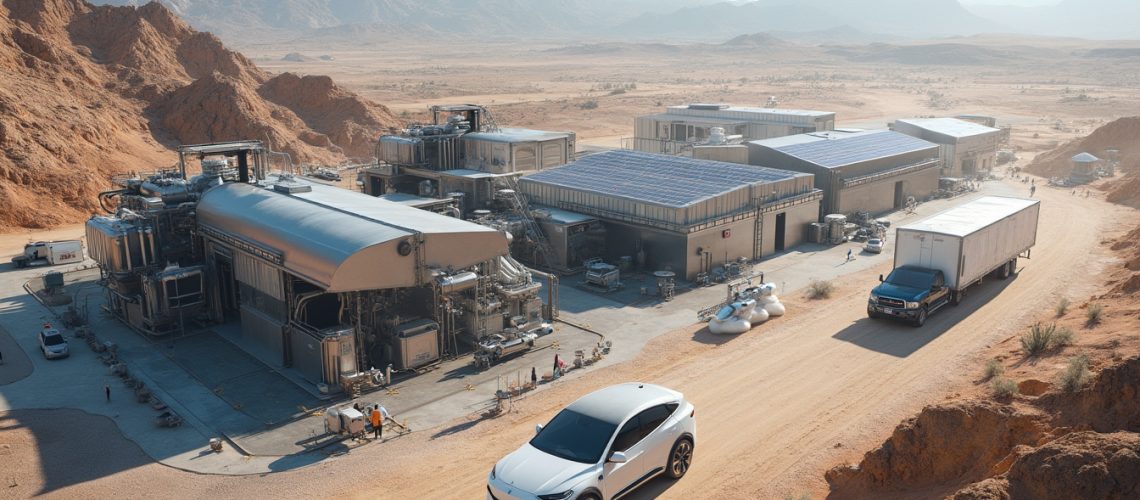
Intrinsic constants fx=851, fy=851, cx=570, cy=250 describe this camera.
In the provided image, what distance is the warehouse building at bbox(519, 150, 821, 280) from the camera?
128 ft

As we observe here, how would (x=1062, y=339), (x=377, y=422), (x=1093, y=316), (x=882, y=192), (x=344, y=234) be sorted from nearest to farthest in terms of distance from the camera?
(x=377, y=422) → (x=1062, y=339) → (x=1093, y=316) → (x=344, y=234) → (x=882, y=192)

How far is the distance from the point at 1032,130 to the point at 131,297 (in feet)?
317

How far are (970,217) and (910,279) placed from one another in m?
5.46

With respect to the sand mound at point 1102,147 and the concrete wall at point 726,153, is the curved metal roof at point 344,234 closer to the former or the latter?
the concrete wall at point 726,153

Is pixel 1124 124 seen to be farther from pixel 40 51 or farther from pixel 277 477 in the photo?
pixel 40 51

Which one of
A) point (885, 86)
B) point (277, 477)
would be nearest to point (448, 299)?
point (277, 477)

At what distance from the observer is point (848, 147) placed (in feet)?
178

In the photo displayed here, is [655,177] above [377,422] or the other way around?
above

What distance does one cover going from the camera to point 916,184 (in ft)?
187

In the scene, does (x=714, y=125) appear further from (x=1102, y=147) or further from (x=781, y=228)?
(x=1102, y=147)

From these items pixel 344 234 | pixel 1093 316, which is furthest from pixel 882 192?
pixel 344 234

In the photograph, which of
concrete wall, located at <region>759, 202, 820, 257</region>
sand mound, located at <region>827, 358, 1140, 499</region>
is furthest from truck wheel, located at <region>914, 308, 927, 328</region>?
sand mound, located at <region>827, 358, 1140, 499</region>

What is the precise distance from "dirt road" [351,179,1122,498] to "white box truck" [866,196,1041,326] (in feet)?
2.46

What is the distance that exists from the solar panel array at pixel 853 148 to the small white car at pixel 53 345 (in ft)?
126
